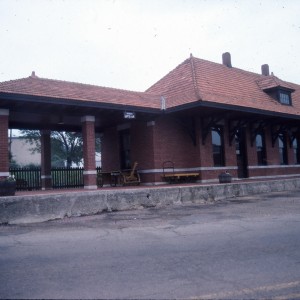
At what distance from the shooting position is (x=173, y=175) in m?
16.5

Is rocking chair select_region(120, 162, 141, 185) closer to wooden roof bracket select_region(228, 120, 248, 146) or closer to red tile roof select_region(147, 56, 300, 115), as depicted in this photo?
red tile roof select_region(147, 56, 300, 115)

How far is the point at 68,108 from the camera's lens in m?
13.3

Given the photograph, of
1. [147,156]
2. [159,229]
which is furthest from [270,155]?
[159,229]

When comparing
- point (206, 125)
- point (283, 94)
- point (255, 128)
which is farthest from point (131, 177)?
point (283, 94)

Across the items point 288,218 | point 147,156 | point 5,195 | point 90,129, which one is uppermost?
point 90,129

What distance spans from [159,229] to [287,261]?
3544 millimetres

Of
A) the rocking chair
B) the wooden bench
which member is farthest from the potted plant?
the wooden bench

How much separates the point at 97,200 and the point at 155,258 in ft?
19.9

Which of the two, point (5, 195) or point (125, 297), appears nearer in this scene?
point (125, 297)

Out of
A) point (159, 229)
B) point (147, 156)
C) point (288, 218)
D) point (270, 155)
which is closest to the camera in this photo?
point (159, 229)

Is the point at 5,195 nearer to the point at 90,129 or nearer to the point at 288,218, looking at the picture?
the point at 90,129

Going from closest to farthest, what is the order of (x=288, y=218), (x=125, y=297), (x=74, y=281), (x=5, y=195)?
(x=125, y=297) < (x=74, y=281) < (x=288, y=218) < (x=5, y=195)

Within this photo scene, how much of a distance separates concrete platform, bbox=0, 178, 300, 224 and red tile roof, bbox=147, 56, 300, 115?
14.9 ft

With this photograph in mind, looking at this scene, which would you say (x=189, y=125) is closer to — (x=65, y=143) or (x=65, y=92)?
(x=65, y=92)
